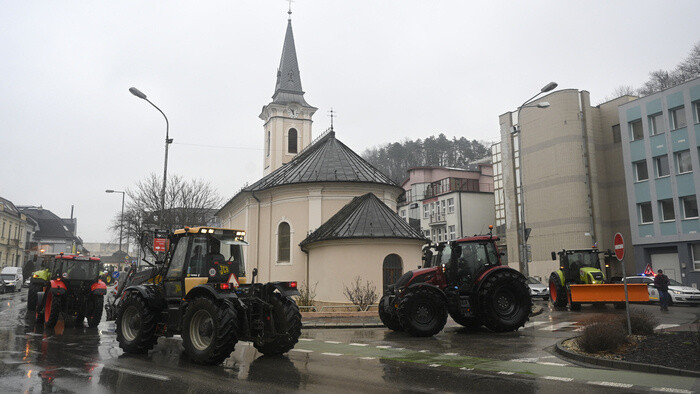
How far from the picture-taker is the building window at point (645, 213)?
33.5 meters

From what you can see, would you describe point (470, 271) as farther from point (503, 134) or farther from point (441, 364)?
point (503, 134)

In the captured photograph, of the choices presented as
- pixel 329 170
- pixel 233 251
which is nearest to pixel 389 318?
pixel 233 251

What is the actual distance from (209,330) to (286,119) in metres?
35.2

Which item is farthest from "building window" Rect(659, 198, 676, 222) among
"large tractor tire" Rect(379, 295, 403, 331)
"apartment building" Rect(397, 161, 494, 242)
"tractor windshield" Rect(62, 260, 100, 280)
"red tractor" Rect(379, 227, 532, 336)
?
"tractor windshield" Rect(62, 260, 100, 280)

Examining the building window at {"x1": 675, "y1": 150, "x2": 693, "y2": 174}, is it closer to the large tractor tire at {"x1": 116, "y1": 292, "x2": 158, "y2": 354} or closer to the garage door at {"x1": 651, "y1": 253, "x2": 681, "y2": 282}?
the garage door at {"x1": 651, "y1": 253, "x2": 681, "y2": 282}

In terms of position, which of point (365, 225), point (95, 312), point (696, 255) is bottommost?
point (95, 312)

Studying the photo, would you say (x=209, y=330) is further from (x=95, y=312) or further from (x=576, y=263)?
(x=576, y=263)

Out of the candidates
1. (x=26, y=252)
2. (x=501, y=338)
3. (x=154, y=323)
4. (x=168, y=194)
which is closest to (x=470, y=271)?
(x=501, y=338)

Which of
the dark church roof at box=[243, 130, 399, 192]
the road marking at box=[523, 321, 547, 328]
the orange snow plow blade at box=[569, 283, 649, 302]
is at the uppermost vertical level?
the dark church roof at box=[243, 130, 399, 192]

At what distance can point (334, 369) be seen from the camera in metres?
8.07

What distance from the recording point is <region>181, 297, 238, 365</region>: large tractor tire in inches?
→ 326

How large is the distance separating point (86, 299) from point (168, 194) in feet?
74.0

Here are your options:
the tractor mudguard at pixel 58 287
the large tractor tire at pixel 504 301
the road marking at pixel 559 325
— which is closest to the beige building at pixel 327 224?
the road marking at pixel 559 325

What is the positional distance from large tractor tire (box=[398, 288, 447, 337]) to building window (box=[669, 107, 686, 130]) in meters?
27.6
